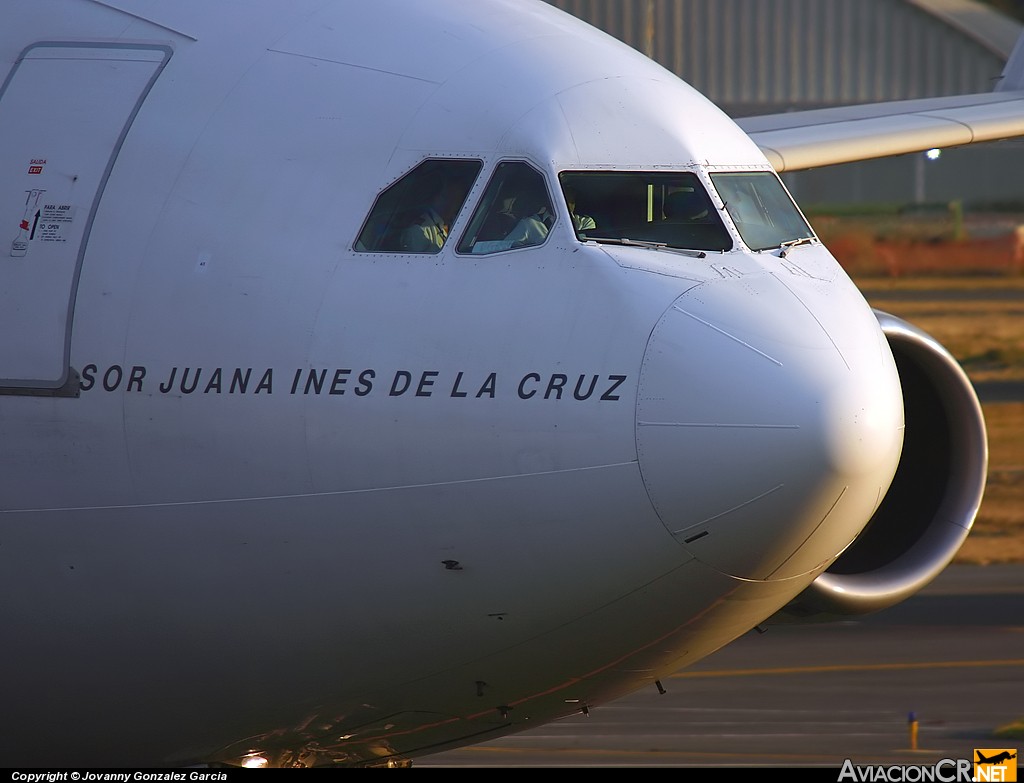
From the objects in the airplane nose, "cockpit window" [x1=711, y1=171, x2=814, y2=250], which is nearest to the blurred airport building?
"cockpit window" [x1=711, y1=171, x2=814, y2=250]

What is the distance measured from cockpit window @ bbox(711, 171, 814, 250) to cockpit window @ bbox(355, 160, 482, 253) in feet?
3.69

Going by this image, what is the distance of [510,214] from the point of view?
291 inches

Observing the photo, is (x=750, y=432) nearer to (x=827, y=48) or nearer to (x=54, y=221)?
(x=54, y=221)

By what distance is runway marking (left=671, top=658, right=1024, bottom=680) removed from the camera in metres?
15.8

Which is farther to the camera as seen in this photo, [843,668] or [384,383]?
[843,668]

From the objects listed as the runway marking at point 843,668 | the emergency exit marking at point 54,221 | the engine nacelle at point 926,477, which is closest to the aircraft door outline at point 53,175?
the emergency exit marking at point 54,221

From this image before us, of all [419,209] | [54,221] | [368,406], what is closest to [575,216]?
[419,209]

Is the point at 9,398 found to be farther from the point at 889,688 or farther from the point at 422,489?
the point at 889,688

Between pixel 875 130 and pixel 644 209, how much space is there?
6883mm

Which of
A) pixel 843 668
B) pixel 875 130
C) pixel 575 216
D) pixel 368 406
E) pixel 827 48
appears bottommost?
pixel 368 406

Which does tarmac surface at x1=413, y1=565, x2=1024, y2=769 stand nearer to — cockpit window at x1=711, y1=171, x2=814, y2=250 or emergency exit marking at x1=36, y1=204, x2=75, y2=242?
cockpit window at x1=711, y1=171, x2=814, y2=250

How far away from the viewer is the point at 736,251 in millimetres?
7480

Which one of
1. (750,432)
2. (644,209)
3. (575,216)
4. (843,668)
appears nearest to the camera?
(750,432)

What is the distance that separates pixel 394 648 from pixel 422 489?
0.73m
